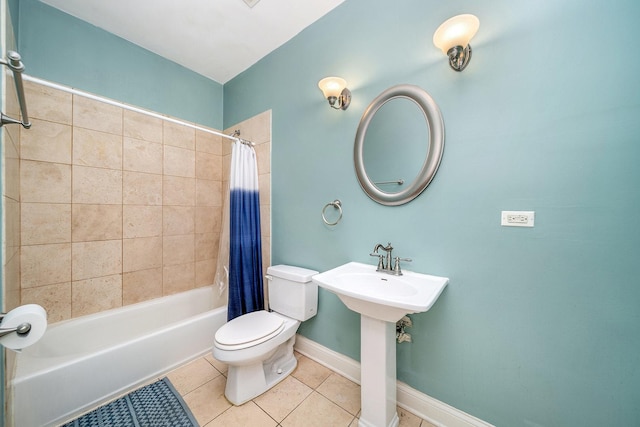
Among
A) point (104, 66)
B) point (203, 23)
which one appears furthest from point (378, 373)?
point (104, 66)

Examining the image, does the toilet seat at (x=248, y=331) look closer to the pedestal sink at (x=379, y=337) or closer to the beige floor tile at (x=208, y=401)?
the beige floor tile at (x=208, y=401)

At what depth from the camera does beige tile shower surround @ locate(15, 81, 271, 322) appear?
146 cm

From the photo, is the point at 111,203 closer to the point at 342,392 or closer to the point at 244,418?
the point at 244,418

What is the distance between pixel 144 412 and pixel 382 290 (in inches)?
60.4

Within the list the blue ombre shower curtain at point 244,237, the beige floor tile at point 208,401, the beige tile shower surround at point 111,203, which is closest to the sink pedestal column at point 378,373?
the beige floor tile at point 208,401

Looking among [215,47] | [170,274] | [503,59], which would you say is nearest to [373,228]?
[503,59]

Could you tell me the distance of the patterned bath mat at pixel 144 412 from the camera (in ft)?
3.85

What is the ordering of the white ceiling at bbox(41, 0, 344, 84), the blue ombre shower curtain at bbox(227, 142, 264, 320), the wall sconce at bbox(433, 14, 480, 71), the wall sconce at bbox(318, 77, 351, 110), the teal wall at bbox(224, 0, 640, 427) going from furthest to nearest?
the blue ombre shower curtain at bbox(227, 142, 264, 320) → the white ceiling at bbox(41, 0, 344, 84) → the wall sconce at bbox(318, 77, 351, 110) → the wall sconce at bbox(433, 14, 480, 71) → the teal wall at bbox(224, 0, 640, 427)

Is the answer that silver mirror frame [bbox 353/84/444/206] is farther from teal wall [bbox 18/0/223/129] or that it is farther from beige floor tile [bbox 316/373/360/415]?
teal wall [bbox 18/0/223/129]

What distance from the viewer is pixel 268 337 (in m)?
1.33

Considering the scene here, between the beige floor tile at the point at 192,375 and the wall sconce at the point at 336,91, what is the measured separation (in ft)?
6.85

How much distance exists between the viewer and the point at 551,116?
2.97 feet

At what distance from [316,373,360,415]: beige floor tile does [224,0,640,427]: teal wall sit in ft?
1.09

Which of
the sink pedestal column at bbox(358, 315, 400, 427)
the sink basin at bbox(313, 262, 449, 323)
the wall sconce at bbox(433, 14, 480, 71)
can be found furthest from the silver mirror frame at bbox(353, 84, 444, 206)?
the sink pedestal column at bbox(358, 315, 400, 427)
